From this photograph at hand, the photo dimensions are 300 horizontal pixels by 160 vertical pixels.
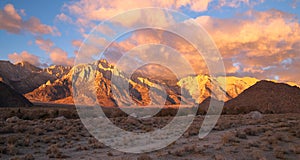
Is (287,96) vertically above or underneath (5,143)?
above

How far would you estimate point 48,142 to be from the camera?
19641 millimetres

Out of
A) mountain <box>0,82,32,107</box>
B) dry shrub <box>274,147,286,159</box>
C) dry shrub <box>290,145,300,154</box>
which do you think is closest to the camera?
dry shrub <box>274,147,286,159</box>

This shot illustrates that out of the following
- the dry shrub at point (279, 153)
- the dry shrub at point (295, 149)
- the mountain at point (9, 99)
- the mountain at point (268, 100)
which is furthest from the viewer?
the mountain at point (9, 99)

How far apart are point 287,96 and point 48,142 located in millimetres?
68651

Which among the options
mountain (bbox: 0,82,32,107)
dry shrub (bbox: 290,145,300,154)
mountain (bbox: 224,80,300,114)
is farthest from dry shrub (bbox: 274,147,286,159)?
mountain (bbox: 0,82,32,107)

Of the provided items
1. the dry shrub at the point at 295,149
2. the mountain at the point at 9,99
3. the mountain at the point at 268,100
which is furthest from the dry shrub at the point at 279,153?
the mountain at the point at 9,99

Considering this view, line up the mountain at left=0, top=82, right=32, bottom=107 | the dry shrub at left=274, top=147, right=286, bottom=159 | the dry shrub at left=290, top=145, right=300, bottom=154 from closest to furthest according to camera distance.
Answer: the dry shrub at left=274, top=147, right=286, bottom=159 < the dry shrub at left=290, top=145, right=300, bottom=154 < the mountain at left=0, top=82, right=32, bottom=107

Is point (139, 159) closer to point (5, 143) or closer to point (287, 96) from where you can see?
point (5, 143)

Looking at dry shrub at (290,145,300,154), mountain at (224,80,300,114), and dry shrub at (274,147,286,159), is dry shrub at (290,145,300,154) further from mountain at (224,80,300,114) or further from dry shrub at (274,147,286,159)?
mountain at (224,80,300,114)

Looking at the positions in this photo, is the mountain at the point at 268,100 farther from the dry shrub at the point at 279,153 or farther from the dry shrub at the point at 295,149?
the dry shrub at the point at 279,153

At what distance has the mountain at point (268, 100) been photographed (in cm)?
6456

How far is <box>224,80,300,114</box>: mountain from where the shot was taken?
64.6 m

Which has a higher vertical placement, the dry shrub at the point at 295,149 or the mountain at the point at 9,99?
the mountain at the point at 9,99

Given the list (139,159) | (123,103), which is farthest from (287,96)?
(123,103)
